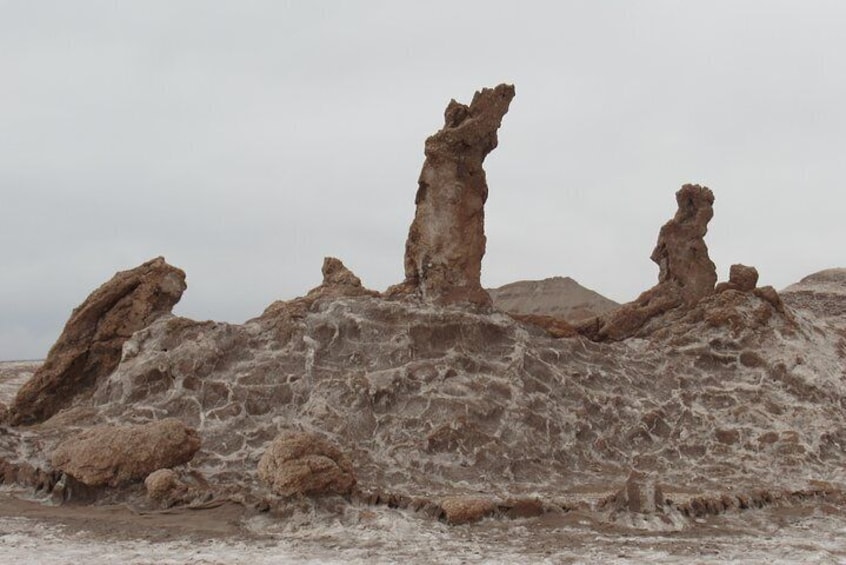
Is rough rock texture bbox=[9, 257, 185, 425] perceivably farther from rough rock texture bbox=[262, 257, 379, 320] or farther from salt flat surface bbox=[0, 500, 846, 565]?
salt flat surface bbox=[0, 500, 846, 565]

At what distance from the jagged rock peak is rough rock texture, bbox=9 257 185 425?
38.5ft

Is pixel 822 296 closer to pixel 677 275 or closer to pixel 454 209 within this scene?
pixel 677 275

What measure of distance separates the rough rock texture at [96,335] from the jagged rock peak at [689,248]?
38.5ft

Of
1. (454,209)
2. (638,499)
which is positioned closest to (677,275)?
(454,209)

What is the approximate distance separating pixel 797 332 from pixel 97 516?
15378 mm

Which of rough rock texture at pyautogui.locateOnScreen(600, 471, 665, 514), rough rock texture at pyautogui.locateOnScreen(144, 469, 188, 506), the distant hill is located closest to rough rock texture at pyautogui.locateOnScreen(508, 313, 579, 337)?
rough rock texture at pyautogui.locateOnScreen(600, 471, 665, 514)

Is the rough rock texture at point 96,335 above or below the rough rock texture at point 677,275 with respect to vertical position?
below

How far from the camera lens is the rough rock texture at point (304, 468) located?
10.5 metres

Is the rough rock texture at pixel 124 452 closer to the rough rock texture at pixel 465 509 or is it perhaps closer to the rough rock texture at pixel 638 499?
the rough rock texture at pixel 465 509

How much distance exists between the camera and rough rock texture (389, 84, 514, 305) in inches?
678

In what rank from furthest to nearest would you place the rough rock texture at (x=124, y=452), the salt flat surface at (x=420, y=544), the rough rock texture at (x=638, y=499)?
the rough rock texture at (x=124, y=452), the rough rock texture at (x=638, y=499), the salt flat surface at (x=420, y=544)

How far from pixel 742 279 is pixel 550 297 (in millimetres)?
22203

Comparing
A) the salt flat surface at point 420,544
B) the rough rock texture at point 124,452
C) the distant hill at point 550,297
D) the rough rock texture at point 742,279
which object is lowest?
the salt flat surface at point 420,544

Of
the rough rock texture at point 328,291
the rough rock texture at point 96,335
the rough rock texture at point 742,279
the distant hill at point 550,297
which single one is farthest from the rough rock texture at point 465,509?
the distant hill at point 550,297
